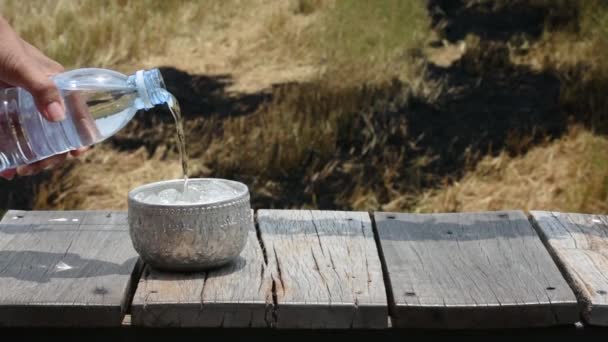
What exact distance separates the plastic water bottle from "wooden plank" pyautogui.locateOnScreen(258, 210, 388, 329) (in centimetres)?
42

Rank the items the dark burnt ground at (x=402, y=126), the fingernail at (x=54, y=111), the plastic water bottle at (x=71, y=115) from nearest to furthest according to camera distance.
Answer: the fingernail at (x=54, y=111) < the plastic water bottle at (x=71, y=115) < the dark burnt ground at (x=402, y=126)

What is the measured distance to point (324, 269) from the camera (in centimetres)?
226

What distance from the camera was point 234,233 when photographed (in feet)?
7.13

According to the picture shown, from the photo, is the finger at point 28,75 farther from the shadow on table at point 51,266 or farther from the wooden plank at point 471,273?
the wooden plank at point 471,273

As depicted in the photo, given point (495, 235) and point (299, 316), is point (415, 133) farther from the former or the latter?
point (299, 316)

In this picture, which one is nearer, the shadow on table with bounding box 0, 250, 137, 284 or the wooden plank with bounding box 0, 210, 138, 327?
the wooden plank with bounding box 0, 210, 138, 327

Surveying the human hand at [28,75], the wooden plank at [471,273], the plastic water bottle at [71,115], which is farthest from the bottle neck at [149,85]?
the wooden plank at [471,273]

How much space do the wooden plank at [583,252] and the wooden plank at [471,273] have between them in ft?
0.09

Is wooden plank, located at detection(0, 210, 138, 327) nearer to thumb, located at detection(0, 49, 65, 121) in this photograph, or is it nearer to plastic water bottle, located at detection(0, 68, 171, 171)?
plastic water bottle, located at detection(0, 68, 171, 171)

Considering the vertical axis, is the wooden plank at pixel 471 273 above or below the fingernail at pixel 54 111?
below

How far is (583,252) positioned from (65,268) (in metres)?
1.10

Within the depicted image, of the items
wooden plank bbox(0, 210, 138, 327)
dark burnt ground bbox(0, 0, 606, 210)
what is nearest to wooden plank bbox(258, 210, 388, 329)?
wooden plank bbox(0, 210, 138, 327)

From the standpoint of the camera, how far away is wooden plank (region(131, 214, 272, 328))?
2045 mm

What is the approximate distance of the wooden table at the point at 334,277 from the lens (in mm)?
2057
